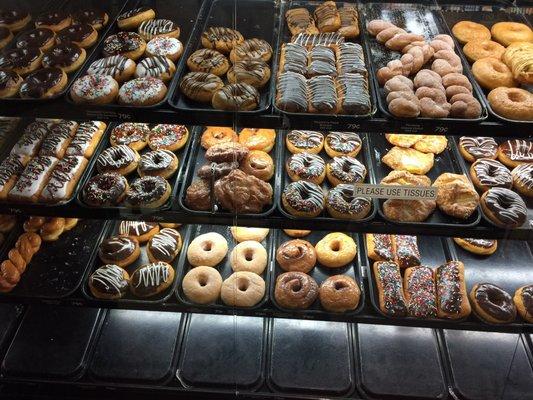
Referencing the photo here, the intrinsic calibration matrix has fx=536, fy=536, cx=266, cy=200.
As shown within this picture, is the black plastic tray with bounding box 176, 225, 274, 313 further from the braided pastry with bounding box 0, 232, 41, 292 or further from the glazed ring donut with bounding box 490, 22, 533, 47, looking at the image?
the glazed ring donut with bounding box 490, 22, 533, 47

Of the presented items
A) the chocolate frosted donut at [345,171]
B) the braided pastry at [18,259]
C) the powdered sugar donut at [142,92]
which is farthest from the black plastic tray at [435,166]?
the braided pastry at [18,259]

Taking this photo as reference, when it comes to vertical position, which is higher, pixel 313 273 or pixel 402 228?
pixel 402 228

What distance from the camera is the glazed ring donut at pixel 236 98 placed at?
95.4 inches

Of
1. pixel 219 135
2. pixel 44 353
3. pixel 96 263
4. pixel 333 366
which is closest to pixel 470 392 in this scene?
pixel 333 366

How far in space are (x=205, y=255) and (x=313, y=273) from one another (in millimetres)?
633

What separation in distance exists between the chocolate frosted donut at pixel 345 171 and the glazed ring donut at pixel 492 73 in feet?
2.44

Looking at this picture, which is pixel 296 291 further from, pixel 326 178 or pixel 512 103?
pixel 512 103

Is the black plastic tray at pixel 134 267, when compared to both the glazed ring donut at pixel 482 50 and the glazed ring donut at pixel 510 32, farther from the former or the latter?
the glazed ring donut at pixel 510 32

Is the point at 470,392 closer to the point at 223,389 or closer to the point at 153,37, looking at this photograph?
the point at 223,389

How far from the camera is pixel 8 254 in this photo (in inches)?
124

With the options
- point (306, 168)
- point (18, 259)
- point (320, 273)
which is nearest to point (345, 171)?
point (306, 168)

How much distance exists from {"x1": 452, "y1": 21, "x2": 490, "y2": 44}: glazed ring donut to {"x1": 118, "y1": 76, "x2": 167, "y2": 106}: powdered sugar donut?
161 centimetres

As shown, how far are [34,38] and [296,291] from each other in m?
1.93

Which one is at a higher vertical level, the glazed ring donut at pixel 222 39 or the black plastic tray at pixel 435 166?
the glazed ring donut at pixel 222 39
